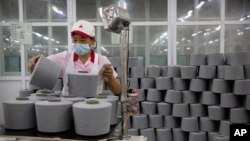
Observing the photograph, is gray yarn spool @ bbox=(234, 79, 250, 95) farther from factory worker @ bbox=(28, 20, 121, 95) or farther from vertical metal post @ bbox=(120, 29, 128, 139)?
vertical metal post @ bbox=(120, 29, 128, 139)

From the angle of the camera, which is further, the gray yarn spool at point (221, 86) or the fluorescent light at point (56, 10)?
the fluorescent light at point (56, 10)

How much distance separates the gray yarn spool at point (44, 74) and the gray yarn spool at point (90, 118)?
0.98 feet

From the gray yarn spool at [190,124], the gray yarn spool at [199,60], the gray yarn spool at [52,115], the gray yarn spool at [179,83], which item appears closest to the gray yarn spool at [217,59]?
the gray yarn spool at [199,60]

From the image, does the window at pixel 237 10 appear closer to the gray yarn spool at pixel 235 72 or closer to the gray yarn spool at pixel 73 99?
the gray yarn spool at pixel 235 72

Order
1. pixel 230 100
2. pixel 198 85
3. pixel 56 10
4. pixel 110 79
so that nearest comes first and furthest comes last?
pixel 110 79, pixel 230 100, pixel 198 85, pixel 56 10

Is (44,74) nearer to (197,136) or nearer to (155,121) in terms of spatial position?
(155,121)

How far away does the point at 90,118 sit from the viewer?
1094mm

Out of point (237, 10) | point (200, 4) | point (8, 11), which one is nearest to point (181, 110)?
point (200, 4)

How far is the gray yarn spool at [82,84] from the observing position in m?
1.31

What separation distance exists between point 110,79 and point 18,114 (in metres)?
0.56

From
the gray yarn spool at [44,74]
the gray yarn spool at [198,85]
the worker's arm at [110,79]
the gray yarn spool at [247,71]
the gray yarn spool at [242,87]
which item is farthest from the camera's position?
the gray yarn spool at [198,85]

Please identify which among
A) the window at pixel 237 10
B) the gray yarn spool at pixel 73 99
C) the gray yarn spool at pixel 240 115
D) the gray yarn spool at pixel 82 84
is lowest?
the gray yarn spool at pixel 240 115

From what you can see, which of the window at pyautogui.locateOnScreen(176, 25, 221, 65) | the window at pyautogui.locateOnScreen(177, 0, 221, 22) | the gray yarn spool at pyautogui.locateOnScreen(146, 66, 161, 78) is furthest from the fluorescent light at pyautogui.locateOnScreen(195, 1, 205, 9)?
the gray yarn spool at pyautogui.locateOnScreen(146, 66, 161, 78)

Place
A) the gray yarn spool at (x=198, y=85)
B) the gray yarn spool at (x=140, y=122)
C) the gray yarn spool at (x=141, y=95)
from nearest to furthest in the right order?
the gray yarn spool at (x=198, y=85), the gray yarn spool at (x=140, y=122), the gray yarn spool at (x=141, y=95)
